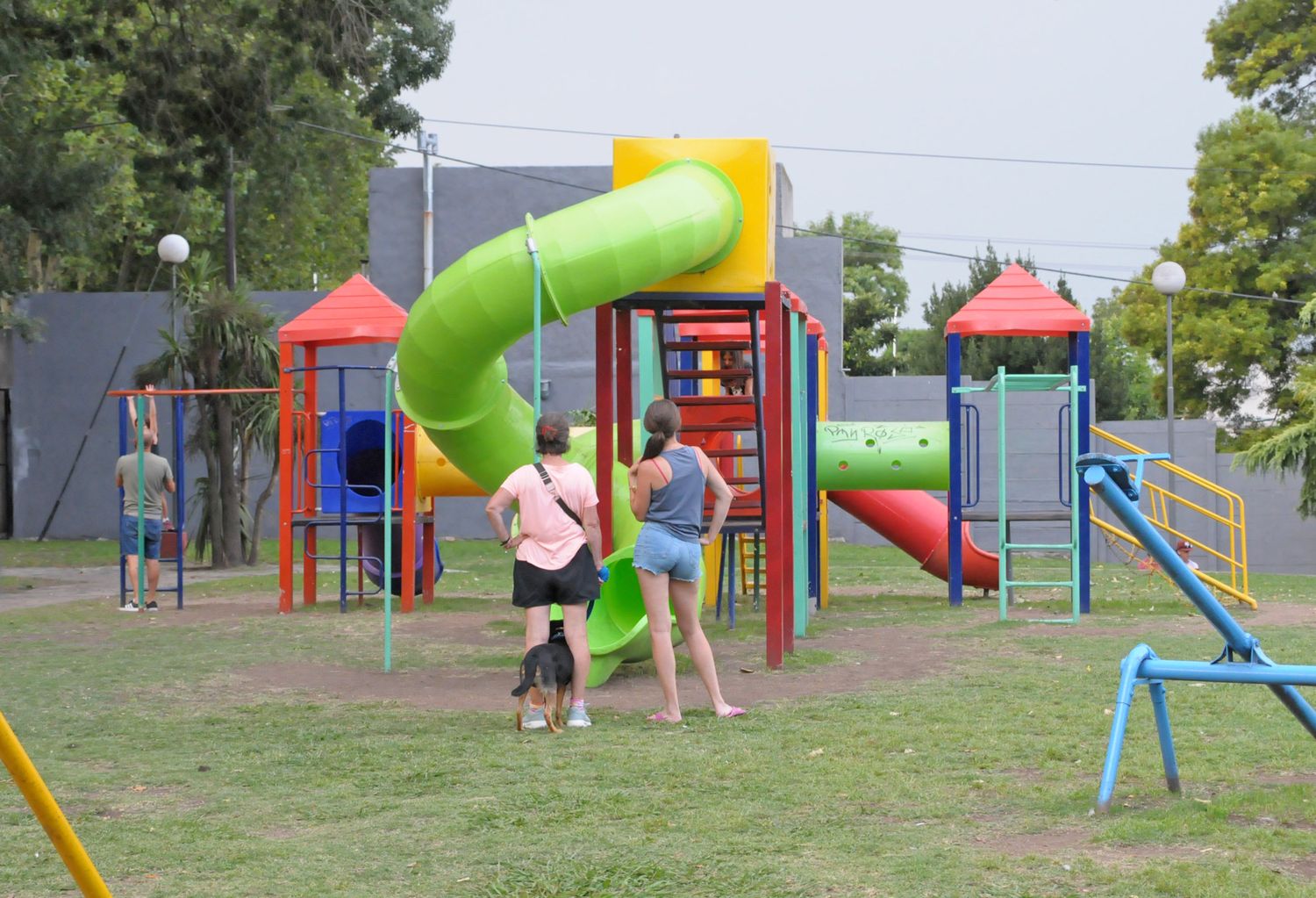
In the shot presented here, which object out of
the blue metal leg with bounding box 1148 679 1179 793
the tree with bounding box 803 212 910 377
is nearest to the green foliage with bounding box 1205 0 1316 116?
the tree with bounding box 803 212 910 377

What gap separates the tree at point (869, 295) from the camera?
2324 inches

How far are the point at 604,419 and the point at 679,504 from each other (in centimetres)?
294

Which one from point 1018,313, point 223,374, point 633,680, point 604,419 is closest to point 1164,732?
point 633,680

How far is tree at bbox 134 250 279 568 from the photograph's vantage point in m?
19.6

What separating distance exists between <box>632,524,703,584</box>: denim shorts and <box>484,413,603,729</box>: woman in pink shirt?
9.6 inches

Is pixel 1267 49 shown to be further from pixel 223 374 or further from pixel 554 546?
pixel 554 546

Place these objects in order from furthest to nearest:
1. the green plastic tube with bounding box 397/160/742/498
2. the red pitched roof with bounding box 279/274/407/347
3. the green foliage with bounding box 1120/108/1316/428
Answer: the green foliage with bounding box 1120/108/1316/428 → the red pitched roof with bounding box 279/274/407/347 → the green plastic tube with bounding box 397/160/742/498

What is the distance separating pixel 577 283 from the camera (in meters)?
8.62

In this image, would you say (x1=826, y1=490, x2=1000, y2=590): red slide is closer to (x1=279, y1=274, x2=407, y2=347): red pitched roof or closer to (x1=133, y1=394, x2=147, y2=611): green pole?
(x1=279, y1=274, x2=407, y2=347): red pitched roof

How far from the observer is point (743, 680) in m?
9.57

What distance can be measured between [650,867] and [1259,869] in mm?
1886

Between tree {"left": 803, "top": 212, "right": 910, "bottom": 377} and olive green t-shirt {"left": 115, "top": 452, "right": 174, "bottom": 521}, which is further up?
tree {"left": 803, "top": 212, "right": 910, "bottom": 377}

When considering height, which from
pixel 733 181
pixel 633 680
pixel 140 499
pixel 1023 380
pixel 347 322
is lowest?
pixel 633 680

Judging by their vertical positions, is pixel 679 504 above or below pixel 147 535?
above
